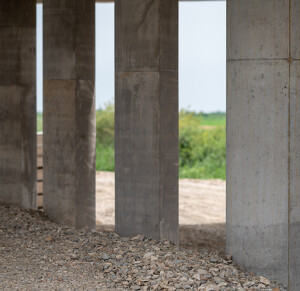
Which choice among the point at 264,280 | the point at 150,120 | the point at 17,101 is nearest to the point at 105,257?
the point at 264,280

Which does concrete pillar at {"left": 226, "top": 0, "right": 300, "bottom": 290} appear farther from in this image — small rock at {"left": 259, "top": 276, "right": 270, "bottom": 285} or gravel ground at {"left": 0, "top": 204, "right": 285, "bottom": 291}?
gravel ground at {"left": 0, "top": 204, "right": 285, "bottom": 291}

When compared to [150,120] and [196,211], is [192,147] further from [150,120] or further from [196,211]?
[150,120]

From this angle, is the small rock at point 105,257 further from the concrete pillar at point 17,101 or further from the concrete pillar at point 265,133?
the concrete pillar at point 17,101

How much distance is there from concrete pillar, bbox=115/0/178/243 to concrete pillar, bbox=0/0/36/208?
396 cm

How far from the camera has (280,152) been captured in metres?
8.30

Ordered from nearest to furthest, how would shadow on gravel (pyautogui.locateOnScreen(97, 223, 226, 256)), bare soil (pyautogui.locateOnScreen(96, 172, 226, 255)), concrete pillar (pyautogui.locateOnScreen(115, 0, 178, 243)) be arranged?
concrete pillar (pyautogui.locateOnScreen(115, 0, 178, 243)), shadow on gravel (pyautogui.locateOnScreen(97, 223, 226, 256)), bare soil (pyautogui.locateOnScreen(96, 172, 226, 255))

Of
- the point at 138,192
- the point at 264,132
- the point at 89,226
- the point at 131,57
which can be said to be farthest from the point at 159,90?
the point at 89,226

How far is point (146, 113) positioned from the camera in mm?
10148

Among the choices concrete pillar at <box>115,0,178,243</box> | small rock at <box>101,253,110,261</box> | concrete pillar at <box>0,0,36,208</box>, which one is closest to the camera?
small rock at <box>101,253,110,261</box>

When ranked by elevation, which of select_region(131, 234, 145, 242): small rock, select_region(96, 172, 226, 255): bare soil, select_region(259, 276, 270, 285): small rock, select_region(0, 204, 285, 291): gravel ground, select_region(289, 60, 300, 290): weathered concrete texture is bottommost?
select_region(96, 172, 226, 255): bare soil

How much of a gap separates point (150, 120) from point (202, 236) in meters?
6.50

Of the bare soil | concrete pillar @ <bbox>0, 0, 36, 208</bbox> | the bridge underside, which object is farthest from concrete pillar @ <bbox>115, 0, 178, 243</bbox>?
the bare soil

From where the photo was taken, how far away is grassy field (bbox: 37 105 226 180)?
34.1m

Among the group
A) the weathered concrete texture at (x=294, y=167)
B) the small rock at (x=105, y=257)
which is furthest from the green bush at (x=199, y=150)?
the weathered concrete texture at (x=294, y=167)
